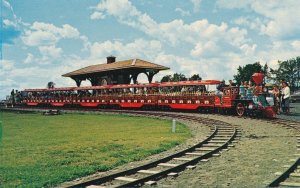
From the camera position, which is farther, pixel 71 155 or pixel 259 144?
pixel 259 144

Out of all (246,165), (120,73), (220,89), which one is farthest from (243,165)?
(120,73)

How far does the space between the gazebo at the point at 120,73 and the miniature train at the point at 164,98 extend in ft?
6.90

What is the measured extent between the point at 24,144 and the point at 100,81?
31.3 meters

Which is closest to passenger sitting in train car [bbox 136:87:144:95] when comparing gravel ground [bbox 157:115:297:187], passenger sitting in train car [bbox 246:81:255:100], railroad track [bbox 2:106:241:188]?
passenger sitting in train car [bbox 246:81:255:100]

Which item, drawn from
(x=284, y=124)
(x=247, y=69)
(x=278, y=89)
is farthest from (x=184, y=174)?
(x=247, y=69)

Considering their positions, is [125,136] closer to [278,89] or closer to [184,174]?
[184,174]

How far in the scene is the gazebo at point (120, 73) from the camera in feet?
123

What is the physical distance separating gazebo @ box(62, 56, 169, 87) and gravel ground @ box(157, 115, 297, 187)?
2440cm

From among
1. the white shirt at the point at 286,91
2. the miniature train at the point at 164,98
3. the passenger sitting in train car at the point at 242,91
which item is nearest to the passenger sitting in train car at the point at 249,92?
the miniature train at the point at 164,98

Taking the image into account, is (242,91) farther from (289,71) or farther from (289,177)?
(289,71)

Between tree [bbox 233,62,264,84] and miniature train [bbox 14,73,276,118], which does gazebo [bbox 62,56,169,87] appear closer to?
miniature train [bbox 14,73,276,118]

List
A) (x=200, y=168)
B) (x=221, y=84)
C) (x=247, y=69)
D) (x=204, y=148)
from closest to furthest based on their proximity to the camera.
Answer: (x=200, y=168) < (x=204, y=148) < (x=221, y=84) < (x=247, y=69)

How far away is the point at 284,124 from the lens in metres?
17.4

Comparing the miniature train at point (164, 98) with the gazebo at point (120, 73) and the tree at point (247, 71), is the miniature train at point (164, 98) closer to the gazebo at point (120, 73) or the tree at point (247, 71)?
the gazebo at point (120, 73)
